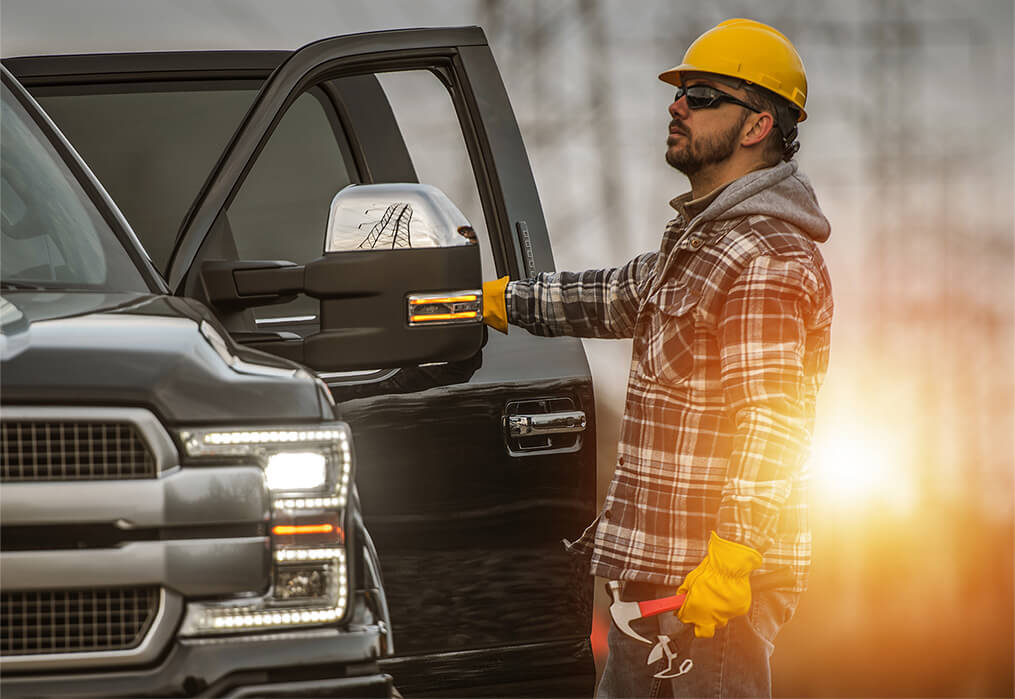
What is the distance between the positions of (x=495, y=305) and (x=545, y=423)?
35cm

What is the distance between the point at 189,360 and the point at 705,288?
134cm

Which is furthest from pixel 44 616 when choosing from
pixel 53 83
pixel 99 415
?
pixel 53 83

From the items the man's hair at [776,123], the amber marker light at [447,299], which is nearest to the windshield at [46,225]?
the amber marker light at [447,299]

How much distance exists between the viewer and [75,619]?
2.09 metres

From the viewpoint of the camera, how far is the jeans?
319cm

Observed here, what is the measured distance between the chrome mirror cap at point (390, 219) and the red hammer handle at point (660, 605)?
887mm

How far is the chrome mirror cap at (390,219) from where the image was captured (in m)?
2.69

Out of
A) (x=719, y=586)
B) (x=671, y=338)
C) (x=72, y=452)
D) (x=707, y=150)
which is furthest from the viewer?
(x=707, y=150)

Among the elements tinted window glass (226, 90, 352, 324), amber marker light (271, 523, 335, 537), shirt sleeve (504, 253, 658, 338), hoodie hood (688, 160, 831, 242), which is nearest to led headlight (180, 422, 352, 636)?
amber marker light (271, 523, 335, 537)

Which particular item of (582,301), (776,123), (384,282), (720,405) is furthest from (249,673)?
(776,123)

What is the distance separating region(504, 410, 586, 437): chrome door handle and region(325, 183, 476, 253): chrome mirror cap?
0.72 meters

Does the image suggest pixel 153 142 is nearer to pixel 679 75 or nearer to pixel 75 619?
pixel 679 75

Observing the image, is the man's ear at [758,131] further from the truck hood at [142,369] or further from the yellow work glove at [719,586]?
the truck hood at [142,369]

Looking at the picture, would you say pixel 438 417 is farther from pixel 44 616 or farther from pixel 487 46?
pixel 44 616
